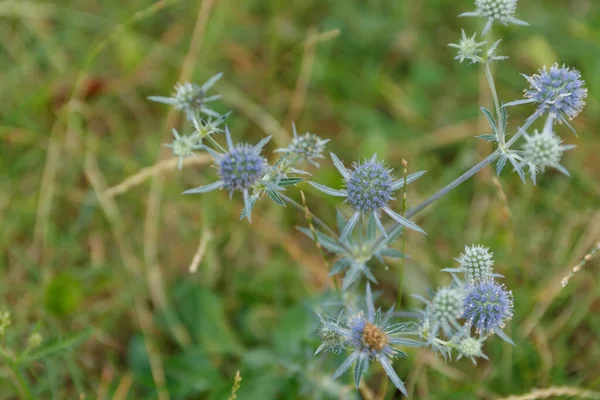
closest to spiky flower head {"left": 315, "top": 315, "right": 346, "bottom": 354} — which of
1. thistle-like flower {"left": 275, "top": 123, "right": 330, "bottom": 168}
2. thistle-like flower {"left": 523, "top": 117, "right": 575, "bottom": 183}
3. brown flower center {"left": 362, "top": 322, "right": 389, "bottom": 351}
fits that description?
brown flower center {"left": 362, "top": 322, "right": 389, "bottom": 351}

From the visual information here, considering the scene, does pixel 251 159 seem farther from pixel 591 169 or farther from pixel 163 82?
pixel 591 169

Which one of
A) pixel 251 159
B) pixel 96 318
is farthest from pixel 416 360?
pixel 96 318

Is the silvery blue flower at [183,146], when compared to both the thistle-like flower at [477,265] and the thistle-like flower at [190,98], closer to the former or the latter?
the thistle-like flower at [190,98]

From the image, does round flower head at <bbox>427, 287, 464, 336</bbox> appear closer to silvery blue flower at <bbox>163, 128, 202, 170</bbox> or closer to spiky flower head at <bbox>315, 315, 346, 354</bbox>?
spiky flower head at <bbox>315, 315, 346, 354</bbox>

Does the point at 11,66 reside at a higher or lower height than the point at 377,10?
lower

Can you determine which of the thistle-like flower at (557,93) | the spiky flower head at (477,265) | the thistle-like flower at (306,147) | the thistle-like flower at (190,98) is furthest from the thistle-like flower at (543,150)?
the thistle-like flower at (190,98)

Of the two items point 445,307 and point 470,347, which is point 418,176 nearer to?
point 445,307

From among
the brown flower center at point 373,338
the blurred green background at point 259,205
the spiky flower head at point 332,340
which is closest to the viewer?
the brown flower center at point 373,338
